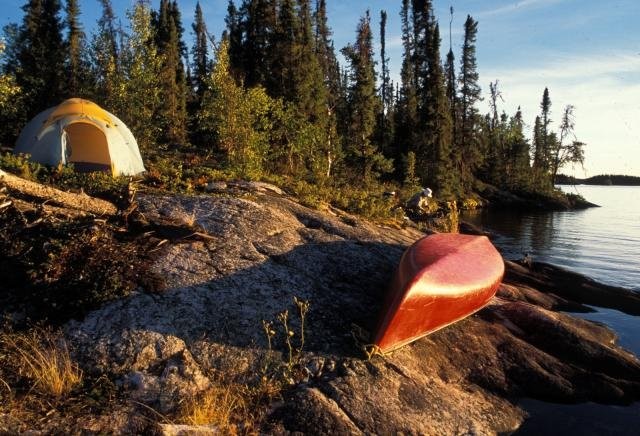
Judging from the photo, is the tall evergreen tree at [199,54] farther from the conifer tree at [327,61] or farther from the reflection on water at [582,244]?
the reflection on water at [582,244]

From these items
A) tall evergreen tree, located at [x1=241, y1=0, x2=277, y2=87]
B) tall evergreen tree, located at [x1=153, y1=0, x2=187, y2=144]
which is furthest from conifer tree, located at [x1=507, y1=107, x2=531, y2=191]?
tall evergreen tree, located at [x1=153, y1=0, x2=187, y2=144]

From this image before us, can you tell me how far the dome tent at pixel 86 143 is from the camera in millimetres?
14688

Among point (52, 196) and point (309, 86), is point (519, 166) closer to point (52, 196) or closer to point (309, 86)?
point (309, 86)

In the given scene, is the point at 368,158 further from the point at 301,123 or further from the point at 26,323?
the point at 26,323

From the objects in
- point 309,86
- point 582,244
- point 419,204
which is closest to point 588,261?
point 582,244

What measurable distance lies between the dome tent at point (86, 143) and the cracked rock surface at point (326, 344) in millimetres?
6688

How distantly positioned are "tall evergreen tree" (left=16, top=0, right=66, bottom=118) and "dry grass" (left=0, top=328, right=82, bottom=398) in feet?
97.7

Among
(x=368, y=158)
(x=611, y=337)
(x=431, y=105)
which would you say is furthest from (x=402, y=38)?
(x=611, y=337)

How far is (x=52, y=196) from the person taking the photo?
8617 mm

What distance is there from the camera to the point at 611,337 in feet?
31.8

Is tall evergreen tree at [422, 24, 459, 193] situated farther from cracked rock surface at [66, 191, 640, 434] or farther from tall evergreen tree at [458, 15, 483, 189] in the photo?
cracked rock surface at [66, 191, 640, 434]

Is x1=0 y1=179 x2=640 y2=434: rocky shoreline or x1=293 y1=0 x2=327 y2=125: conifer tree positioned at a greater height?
x1=293 y1=0 x2=327 y2=125: conifer tree

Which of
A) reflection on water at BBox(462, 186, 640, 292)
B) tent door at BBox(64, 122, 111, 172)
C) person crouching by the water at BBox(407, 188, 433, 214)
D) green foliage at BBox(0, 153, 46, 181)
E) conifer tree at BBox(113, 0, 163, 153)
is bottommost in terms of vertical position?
reflection on water at BBox(462, 186, 640, 292)

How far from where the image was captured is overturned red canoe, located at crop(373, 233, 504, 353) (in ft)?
21.6
